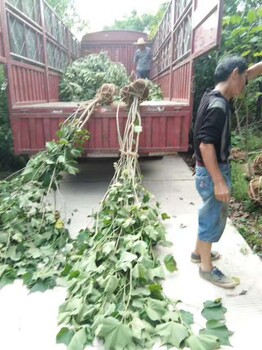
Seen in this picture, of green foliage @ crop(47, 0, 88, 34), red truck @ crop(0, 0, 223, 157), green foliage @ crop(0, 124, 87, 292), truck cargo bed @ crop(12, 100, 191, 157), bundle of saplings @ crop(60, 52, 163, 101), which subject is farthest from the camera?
green foliage @ crop(47, 0, 88, 34)

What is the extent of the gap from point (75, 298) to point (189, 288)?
2.73 ft

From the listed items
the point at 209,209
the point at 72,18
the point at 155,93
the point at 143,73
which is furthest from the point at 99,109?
the point at 72,18

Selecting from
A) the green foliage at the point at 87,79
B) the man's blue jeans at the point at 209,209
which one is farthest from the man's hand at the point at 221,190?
the green foliage at the point at 87,79

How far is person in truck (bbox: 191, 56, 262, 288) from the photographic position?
6.60 feet

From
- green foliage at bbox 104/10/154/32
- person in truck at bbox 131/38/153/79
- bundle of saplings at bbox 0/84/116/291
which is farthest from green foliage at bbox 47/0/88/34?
bundle of saplings at bbox 0/84/116/291

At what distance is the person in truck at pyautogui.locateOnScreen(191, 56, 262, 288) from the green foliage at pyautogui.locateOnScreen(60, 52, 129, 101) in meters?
4.62

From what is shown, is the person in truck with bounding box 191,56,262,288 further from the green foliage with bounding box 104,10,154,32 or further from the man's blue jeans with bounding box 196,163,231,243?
the green foliage with bounding box 104,10,154,32

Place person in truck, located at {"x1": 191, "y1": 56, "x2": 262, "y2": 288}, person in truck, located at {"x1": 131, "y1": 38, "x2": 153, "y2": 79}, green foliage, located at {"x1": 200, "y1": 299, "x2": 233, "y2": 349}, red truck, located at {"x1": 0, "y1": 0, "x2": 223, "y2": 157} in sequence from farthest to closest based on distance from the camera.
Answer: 1. person in truck, located at {"x1": 131, "y1": 38, "x2": 153, "y2": 79}
2. red truck, located at {"x1": 0, "y1": 0, "x2": 223, "y2": 157}
3. person in truck, located at {"x1": 191, "y1": 56, "x2": 262, "y2": 288}
4. green foliage, located at {"x1": 200, "y1": 299, "x2": 233, "y2": 349}

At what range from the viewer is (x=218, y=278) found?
2.29 meters

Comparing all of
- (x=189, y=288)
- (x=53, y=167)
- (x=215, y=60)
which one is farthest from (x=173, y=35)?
(x=189, y=288)

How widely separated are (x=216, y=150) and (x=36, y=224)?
180cm

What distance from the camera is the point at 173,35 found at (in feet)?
18.3

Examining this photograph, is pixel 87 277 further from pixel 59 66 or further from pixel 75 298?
pixel 59 66

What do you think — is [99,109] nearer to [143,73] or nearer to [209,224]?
[209,224]
